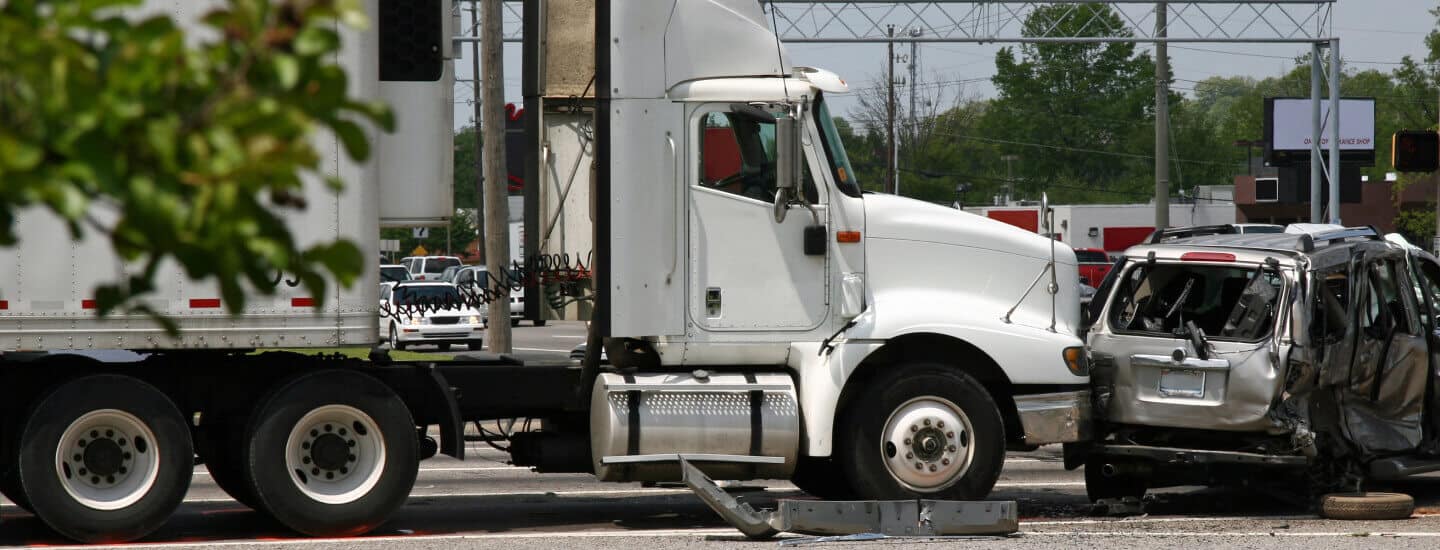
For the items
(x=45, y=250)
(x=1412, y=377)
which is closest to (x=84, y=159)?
(x=45, y=250)

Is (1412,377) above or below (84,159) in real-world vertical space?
below

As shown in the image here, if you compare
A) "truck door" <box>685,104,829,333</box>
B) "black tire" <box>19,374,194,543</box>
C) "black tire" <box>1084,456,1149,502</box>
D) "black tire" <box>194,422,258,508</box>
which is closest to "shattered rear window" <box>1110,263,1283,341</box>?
"black tire" <box>1084,456,1149,502</box>

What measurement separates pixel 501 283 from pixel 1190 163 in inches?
4321

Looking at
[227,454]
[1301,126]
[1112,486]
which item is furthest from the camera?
[1301,126]

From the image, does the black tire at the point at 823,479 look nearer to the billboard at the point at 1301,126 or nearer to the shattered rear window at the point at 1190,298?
the shattered rear window at the point at 1190,298

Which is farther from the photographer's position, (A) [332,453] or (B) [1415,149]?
(B) [1415,149]

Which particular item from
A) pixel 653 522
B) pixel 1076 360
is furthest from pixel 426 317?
pixel 1076 360

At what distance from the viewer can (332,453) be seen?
9375mm

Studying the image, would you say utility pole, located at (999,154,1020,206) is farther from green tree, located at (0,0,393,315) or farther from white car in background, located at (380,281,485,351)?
green tree, located at (0,0,393,315)

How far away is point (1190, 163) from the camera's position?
11525 centimetres

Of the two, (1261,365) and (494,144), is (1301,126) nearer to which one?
(494,144)

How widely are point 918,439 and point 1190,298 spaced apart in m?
2.50

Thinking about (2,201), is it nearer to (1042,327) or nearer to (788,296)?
(788,296)

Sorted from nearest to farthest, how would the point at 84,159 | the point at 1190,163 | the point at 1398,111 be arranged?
1. the point at 84,159
2. the point at 1398,111
3. the point at 1190,163
